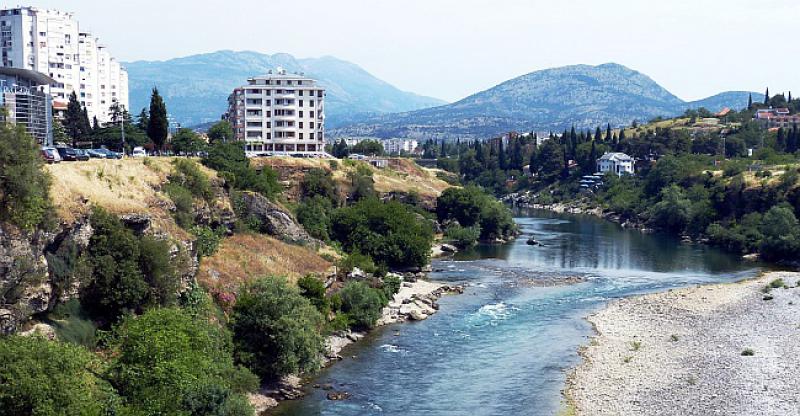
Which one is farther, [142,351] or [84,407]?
[142,351]

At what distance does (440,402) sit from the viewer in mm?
36969

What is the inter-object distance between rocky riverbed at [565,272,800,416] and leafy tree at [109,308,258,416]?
15.3 meters

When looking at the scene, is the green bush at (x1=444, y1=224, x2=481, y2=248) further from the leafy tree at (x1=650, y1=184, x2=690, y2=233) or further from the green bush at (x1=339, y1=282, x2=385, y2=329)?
the green bush at (x1=339, y1=282, x2=385, y2=329)

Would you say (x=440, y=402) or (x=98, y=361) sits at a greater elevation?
(x=98, y=361)

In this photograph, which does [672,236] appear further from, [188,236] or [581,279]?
[188,236]

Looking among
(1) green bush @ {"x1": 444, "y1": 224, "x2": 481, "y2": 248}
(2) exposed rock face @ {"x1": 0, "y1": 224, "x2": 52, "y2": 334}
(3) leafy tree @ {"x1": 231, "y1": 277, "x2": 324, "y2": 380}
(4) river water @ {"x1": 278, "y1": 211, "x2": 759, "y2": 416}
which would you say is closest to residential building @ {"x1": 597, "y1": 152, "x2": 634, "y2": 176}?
(4) river water @ {"x1": 278, "y1": 211, "x2": 759, "y2": 416}

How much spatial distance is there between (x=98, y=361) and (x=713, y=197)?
92.1 meters

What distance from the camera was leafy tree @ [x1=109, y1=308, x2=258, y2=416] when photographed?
29641 mm

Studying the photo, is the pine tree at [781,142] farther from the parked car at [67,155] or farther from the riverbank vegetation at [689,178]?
the parked car at [67,155]

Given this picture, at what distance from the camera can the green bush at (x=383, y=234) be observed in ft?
234

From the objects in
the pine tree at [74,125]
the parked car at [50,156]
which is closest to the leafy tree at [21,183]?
the parked car at [50,156]

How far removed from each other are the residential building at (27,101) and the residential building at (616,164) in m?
112

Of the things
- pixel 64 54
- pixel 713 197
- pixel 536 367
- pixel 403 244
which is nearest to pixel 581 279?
pixel 403 244

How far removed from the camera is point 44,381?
1015 inches
